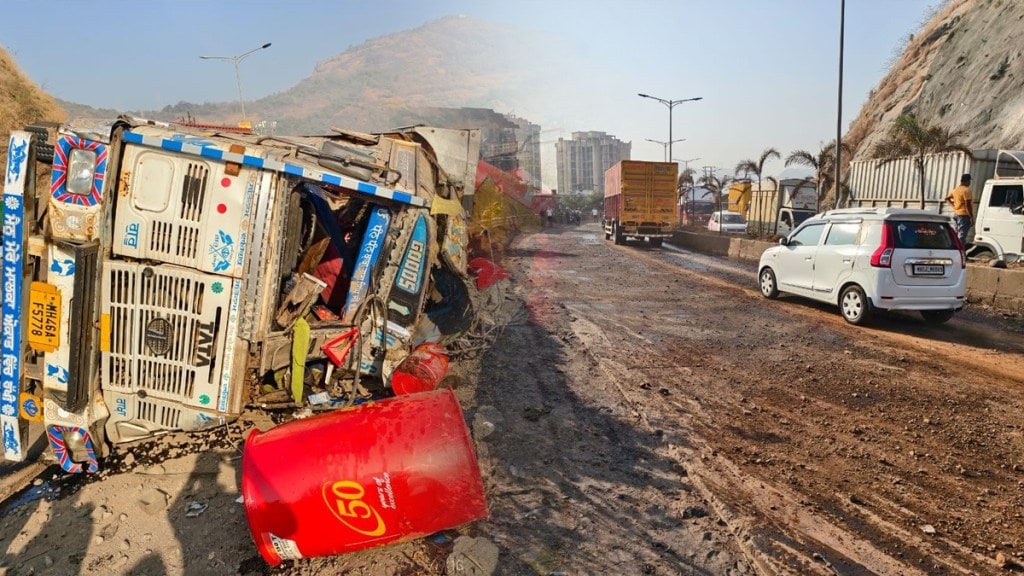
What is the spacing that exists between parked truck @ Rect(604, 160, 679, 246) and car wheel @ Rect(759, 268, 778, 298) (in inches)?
500

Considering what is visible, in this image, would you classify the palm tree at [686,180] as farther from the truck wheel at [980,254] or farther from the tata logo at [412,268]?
the tata logo at [412,268]

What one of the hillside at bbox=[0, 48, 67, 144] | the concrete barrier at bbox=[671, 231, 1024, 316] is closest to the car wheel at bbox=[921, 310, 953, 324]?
the concrete barrier at bbox=[671, 231, 1024, 316]

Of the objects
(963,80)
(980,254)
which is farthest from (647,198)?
(963,80)

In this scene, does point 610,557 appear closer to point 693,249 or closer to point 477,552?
point 477,552

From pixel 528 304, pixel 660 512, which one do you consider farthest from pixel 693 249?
pixel 660 512

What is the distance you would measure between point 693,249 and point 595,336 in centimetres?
1683

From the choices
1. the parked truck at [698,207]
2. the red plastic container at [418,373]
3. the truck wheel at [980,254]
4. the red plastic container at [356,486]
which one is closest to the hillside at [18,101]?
the red plastic container at [418,373]

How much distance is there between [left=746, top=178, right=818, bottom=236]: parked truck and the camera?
21.2m

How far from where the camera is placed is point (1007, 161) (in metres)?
14.2

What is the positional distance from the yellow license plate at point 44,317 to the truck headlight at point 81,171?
683mm

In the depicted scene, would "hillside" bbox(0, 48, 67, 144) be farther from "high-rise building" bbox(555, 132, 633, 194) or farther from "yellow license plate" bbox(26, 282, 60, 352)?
"high-rise building" bbox(555, 132, 633, 194)

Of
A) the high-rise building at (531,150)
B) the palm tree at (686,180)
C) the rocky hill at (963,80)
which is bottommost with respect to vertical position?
the palm tree at (686,180)

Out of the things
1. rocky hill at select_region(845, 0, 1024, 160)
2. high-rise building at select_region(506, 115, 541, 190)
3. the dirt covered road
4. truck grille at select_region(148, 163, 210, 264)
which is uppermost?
high-rise building at select_region(506, 115, 541, 190)

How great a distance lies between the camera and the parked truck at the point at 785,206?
21.2m
